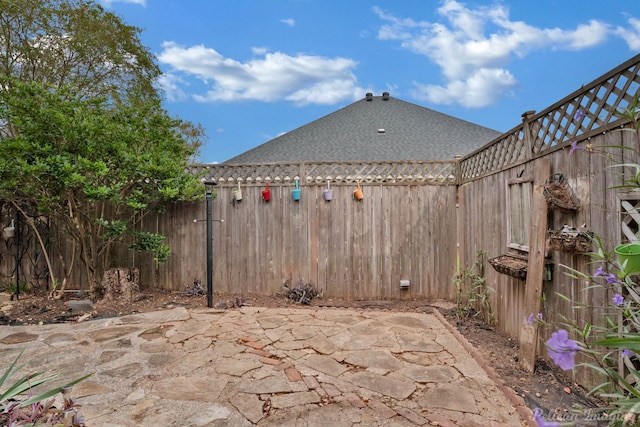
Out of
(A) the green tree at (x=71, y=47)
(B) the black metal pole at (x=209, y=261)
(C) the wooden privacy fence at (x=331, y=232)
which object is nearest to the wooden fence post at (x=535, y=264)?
(C) the wooden privacy fence at (x=331, y=232)

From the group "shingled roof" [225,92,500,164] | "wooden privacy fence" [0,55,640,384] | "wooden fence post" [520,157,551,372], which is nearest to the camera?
"wooden fence post" [520,157,551,372]

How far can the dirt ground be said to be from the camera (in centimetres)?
207

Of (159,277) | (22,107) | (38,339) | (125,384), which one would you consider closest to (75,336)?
(38,339)

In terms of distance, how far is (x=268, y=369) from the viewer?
96.8 inches

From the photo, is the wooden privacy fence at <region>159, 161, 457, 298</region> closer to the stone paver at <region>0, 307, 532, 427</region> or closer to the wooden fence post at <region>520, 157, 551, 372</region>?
the stone paver at <region>0, 307, 532, 427</region>

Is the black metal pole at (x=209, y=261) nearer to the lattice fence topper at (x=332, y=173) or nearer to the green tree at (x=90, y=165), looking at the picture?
the green tree at (x=90, y=165)

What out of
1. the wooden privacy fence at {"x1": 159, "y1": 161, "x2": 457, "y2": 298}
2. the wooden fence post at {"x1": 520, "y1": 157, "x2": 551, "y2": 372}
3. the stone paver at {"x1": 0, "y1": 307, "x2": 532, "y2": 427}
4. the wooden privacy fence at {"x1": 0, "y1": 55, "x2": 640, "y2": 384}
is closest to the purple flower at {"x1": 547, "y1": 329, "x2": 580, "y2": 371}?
the stone paver at {"x1": 0, "y1": 307, "x2": 532, "y2": 427}

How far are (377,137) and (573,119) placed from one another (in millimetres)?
6399

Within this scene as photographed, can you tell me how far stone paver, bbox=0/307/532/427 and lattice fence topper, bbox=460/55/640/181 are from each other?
166cm

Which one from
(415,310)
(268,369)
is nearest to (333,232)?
(415,310)

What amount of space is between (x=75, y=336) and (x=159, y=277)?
167cm

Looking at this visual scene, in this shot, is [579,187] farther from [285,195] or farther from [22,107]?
[22,107]

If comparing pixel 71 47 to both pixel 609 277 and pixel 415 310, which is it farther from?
pixel 609 277

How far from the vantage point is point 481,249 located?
12.3ft
